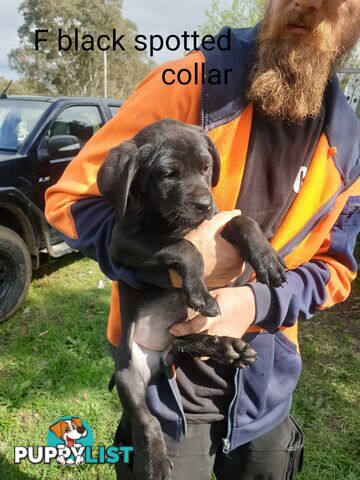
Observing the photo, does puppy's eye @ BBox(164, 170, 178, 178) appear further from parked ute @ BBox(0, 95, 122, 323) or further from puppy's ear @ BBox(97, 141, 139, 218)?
parked ute @ BBox(0, 95, 122, 323)

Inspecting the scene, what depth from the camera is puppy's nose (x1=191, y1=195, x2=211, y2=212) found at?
69.4 inches

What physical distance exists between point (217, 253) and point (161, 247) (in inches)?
9.6

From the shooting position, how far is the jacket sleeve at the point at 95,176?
1742 millimetres

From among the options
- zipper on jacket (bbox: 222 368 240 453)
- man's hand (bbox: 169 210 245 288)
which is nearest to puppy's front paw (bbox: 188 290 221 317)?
man's hand (bbox: 169 210 245 288)

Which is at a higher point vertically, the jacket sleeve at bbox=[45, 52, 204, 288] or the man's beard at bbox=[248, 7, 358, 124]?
the man's beard at bbox=[248, 7, 358, 124]

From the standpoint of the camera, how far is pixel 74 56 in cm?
4216

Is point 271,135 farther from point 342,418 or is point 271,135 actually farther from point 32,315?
point 32,315

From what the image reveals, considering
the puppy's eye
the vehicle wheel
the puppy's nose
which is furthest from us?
the vehicle wheel

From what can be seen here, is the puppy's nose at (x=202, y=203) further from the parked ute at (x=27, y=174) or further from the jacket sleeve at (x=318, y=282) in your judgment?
the parked ute at (x=27, y=174)

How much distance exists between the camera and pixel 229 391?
1840mm

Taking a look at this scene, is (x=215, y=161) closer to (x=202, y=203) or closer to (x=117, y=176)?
(x=202, y=203)

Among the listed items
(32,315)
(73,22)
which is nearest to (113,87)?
(73,22)

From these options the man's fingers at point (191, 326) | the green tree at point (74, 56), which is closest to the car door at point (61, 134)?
the man's fingers at point (191, 326)

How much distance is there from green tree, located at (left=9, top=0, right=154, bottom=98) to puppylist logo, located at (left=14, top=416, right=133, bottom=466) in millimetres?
35058
